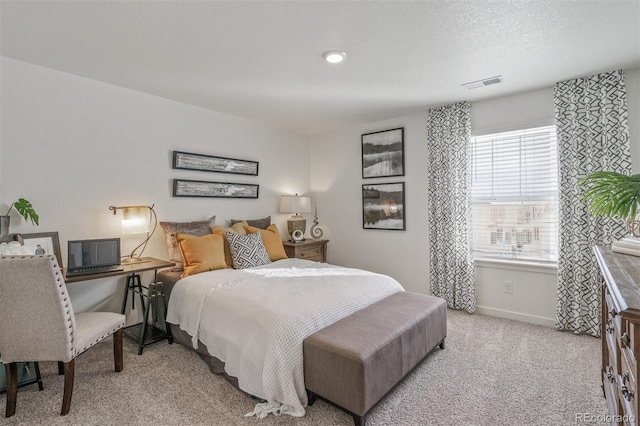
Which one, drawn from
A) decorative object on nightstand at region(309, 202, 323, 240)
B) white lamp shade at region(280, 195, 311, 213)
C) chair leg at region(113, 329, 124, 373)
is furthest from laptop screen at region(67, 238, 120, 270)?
decorative object on nightstand at region(309, 202, 323, 240)

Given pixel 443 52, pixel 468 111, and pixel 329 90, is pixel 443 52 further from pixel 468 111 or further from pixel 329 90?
pixel 468 111

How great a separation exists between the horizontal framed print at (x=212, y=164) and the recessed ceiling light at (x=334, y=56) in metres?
1.98

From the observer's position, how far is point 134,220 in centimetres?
300

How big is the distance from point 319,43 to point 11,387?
2.96 meters

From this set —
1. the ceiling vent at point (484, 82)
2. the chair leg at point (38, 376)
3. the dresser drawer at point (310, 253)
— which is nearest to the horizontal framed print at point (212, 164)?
the dresser drawer at point (310, 253)

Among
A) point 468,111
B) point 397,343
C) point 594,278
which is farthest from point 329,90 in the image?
point 594,278

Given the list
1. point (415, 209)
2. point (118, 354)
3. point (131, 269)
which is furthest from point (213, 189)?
point (415, 209)

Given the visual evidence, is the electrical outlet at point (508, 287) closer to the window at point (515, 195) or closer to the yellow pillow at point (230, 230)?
the window at point (515, 195)

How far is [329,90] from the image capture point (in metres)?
3.21

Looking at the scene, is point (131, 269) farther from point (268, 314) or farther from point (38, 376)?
point (268, 314)

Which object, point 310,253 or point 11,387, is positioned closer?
point 11,387

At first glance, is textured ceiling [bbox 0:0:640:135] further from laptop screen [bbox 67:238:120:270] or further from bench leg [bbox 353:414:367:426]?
bench leg [bbox 353:414:367:426]

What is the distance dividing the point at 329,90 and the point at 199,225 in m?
2.01

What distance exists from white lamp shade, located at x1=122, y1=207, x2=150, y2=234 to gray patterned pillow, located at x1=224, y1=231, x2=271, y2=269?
2.59ft
